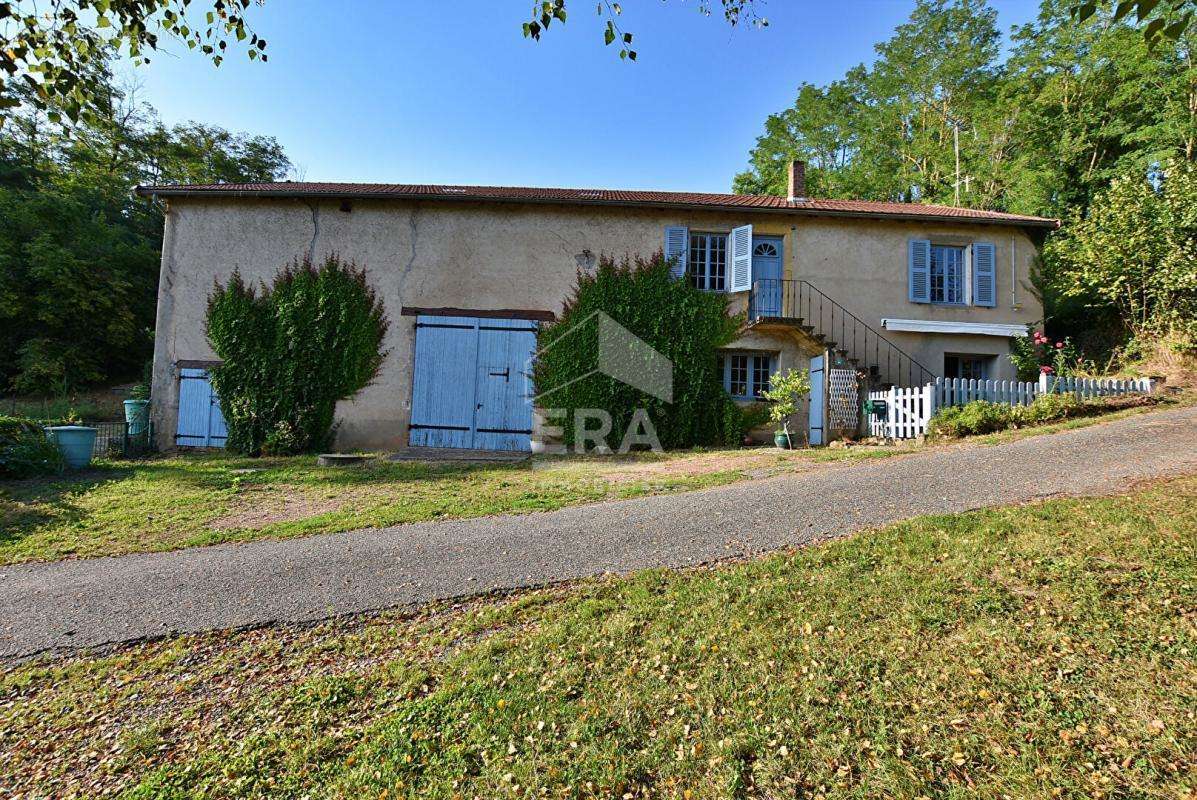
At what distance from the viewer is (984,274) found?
12125mm

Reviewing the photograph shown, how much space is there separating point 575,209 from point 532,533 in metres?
8.68

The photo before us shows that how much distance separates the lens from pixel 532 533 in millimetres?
5246

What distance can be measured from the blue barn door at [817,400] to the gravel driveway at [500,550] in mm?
3760

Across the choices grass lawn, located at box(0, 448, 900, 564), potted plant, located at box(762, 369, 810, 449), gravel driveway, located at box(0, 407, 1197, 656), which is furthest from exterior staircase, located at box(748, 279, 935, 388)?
gravel driveway, located at box(0, 407, 1197, 656)

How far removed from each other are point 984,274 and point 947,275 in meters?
0.77

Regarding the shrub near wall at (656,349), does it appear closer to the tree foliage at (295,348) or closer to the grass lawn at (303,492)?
the grass lawn at (303,492)

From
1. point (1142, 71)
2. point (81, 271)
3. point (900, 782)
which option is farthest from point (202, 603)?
point (1142, 71)

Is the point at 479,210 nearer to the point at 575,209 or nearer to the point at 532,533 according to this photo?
the point at 575,209

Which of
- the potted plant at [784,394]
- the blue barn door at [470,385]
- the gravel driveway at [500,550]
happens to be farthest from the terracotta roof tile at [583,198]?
the gravel driveway at [500,550]

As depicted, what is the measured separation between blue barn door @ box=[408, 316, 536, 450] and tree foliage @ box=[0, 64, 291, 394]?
1045 cm

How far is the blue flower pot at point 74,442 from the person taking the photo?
8469mm

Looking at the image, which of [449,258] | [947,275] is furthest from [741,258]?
[449,258]

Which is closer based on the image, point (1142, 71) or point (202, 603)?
point (202, 603)

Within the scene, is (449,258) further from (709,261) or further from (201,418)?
(201,418)
